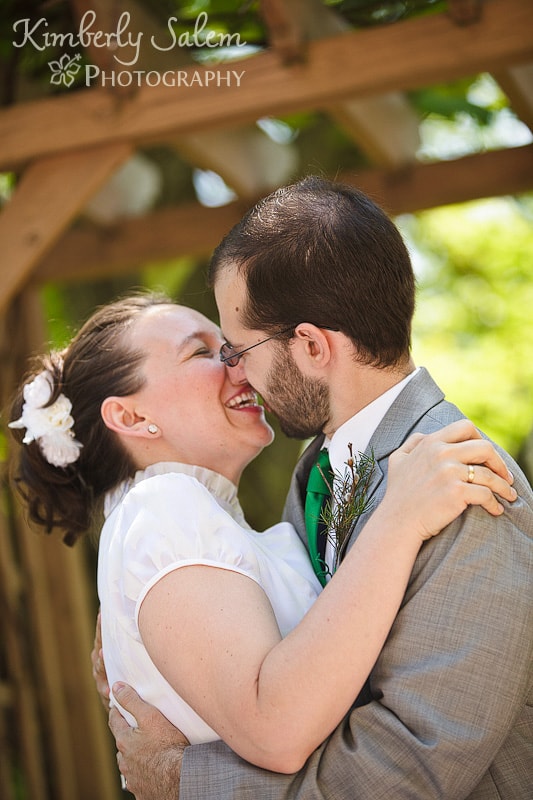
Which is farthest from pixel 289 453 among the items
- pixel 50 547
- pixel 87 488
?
pixel 87 488

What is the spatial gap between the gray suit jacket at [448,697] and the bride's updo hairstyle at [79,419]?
96cm

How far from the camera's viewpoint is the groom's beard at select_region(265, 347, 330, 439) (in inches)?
84.0

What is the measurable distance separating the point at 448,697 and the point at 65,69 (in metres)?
3.69

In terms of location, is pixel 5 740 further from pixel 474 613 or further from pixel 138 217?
pixel 474 613

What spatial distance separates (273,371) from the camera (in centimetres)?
217

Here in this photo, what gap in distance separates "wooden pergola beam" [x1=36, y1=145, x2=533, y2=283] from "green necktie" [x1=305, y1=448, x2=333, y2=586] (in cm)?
234

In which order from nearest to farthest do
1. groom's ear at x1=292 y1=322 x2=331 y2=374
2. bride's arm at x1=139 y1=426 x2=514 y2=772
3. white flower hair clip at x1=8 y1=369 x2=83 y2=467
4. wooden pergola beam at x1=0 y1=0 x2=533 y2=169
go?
bride's arm at x1=139 y1=426 x2=514 y2=772
groom's ear at x1=292 y1=322 x2=331 y2=374
white flower hair clip at x1=8 y1=369 x2=83 y2=467
wooden pergola beam at x1=0 y1=0 x2=533 y2=169

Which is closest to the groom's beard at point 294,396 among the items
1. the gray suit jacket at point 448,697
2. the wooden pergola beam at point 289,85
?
the gray suit jacket at point 448,697

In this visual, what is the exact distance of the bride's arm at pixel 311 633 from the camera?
5.54 ft

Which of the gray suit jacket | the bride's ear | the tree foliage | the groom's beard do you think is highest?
the groom's beard

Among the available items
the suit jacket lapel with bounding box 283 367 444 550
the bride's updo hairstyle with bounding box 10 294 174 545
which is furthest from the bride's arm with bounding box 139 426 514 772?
the bride's updo hairstyle with bounding box 10 294 174 545

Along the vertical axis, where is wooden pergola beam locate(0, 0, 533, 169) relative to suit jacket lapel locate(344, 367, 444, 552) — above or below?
above

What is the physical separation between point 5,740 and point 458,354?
18.4 ft

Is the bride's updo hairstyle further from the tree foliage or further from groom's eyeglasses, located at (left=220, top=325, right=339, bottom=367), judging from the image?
the tree foliage
